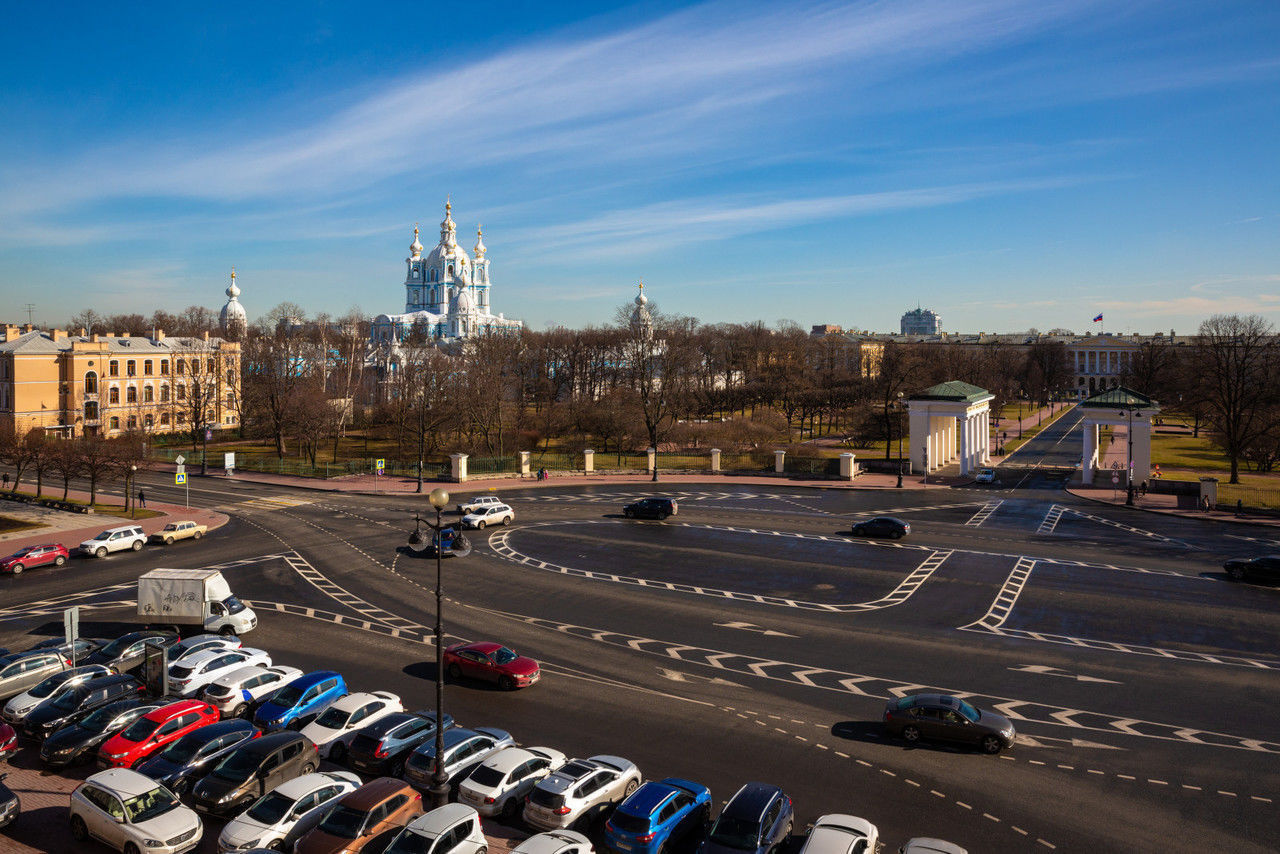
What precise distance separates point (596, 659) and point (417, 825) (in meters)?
10.5

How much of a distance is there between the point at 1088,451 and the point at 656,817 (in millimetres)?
53264

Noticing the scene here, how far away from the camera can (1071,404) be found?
507ft

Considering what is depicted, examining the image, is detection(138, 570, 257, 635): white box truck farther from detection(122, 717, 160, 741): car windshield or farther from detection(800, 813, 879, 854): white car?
detection(800, 813, 879, 854): white car

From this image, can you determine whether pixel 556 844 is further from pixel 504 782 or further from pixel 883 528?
pixel 883 528

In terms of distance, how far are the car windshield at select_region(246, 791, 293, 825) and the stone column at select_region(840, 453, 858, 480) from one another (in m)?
49.2

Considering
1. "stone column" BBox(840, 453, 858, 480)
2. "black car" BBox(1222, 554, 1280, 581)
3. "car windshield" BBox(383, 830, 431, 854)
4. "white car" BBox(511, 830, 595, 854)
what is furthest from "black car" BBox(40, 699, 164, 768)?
"stone column" BBox(840, 453, 858, 480)

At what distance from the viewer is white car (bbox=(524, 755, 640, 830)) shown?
14.5 m

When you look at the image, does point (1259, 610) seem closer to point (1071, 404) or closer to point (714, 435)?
point (714, 435)

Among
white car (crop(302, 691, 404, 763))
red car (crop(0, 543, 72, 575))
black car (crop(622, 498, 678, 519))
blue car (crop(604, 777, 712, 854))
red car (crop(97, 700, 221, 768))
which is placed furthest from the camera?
black car (crop(622, 498, 678, 519))

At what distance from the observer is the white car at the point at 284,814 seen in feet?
44.6

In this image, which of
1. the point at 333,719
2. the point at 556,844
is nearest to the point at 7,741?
the point at 333,719

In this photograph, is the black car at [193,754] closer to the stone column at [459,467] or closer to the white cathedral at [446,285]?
the stone column at [459,467]

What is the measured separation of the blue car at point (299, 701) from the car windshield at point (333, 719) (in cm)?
43

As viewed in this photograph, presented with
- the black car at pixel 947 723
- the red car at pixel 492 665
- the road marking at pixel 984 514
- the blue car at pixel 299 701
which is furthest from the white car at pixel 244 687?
the road marking at pixel 984 514
